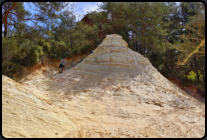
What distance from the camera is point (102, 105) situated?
4.55 meters

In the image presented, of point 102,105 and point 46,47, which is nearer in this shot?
point 102,105

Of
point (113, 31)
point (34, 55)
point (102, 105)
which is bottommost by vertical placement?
point (102, 105)

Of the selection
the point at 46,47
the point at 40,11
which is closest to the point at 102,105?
the point at 40,11

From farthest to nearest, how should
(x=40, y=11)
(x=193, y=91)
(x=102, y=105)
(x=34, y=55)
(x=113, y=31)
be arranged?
(x=113, y=31)
(x=193, y=91)
(x=34, y=55)
(x=40, y=11)
(x=102, y=105)

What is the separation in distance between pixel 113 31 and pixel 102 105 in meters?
12.3

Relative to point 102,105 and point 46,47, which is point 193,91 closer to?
point 102,105

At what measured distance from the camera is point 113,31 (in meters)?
15.4

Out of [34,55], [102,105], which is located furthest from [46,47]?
[102,105]

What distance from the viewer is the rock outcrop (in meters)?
2.68

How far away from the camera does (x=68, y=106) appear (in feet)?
13.5

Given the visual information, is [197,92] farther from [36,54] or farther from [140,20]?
[36,54]

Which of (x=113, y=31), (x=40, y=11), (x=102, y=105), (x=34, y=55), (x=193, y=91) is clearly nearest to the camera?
(x=102, y=105)

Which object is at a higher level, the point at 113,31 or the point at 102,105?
the point at 113,31

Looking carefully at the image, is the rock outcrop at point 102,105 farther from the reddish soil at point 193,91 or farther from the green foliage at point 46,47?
the green foliage at point 46,47
